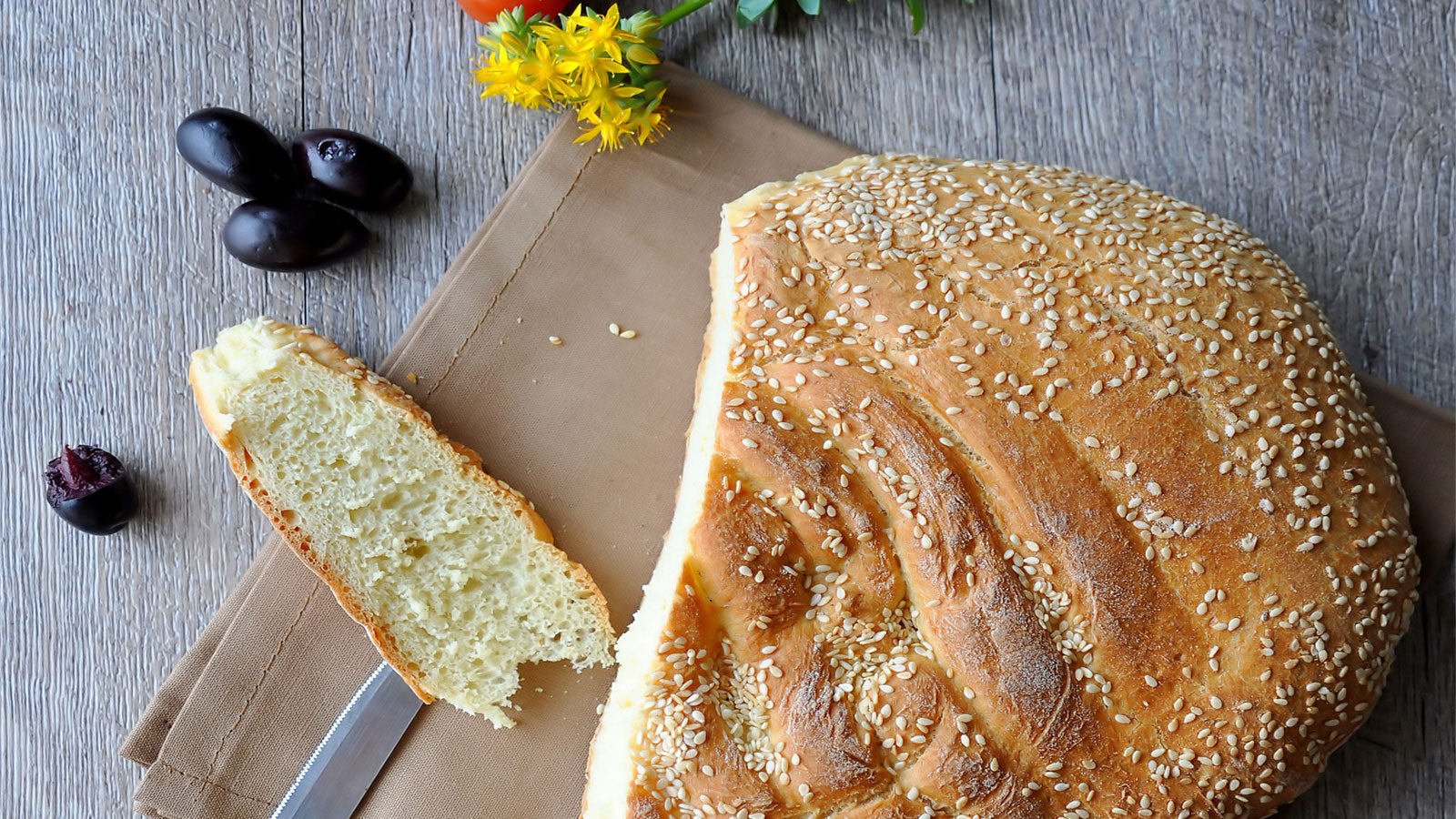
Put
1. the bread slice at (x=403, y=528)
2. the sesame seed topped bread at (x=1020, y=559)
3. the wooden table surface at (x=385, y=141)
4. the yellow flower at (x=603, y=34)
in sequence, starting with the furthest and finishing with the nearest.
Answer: the wooden table surface at (x=385, y=141) → the bread slice at (x=403, y=528) → the yellow flower at (x=603, y=34) → the sesame seed topped bread at (x=1020, y=559)

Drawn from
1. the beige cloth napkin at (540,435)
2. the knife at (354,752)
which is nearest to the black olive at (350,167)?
the beige cloth napkin at (540,435)

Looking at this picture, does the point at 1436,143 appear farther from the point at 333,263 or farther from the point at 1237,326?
the point at 333,263

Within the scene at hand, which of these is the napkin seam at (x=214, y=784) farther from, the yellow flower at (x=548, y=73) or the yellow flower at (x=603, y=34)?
the yellow flower at (x=603, y=34)

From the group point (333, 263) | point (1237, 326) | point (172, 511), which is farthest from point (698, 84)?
point (172, 511)

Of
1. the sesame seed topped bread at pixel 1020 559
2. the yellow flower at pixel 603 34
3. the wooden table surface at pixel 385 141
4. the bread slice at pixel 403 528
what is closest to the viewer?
the sesame seed topped bread at pixel 1020 559

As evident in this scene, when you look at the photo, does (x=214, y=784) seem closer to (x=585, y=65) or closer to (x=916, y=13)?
(x=585, y=65)

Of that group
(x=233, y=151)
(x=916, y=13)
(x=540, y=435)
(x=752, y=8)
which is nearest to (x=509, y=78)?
(x=752, y=8)

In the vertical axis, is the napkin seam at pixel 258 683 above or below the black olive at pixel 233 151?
below

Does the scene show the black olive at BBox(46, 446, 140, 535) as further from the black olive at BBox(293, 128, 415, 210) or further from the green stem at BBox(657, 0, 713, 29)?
the green stem at BBox(657, 0, 713, 29)

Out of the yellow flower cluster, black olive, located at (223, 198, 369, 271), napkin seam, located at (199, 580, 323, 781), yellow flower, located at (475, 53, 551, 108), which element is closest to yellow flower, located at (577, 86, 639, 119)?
the yellow flower cluster
